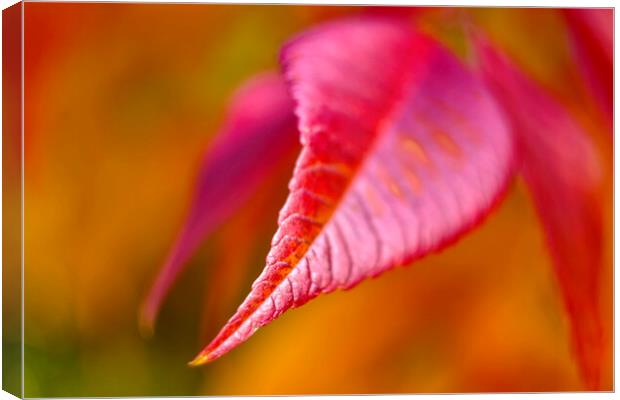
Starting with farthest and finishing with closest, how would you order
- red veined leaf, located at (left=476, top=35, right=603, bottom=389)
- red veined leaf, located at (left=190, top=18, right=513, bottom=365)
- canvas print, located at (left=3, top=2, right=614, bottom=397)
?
canvas print, located at (left=3, top=2, right=614, bottom=397) < red veined leaf, located at (left=476, top=35, right=603, bottom=389) < red veined leaf, located at (left=190, top=18, right=513, bottom=365)

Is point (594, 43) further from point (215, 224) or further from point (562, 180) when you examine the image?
point (215, 224)

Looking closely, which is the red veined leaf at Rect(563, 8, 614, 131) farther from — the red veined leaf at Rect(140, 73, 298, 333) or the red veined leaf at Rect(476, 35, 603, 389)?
the red veined leaf at Rect(140, 73, 298, 333)

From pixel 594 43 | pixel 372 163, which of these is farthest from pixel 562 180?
pixel 372 163

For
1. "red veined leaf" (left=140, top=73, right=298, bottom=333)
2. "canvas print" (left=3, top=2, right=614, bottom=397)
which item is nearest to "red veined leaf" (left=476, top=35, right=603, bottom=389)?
"canvas print" (left=3, top=2, right=614, bottom=397)

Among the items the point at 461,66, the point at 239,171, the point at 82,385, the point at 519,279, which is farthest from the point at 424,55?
the point at 82,385

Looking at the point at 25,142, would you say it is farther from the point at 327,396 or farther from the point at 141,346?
the point at 327,396

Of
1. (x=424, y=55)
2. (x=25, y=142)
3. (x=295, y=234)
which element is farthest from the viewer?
(x=25, y=142)
